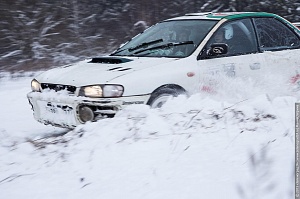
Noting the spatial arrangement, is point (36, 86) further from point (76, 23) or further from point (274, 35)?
point (76, 23)

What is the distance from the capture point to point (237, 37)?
6184mm

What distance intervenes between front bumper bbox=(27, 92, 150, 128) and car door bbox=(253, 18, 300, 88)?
192cm

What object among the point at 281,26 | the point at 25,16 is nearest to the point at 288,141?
the point at 281,26

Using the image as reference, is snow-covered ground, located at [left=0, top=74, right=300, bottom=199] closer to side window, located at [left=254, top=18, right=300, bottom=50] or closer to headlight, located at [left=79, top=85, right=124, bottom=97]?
headlight, located at [left=79, top=85, right=124, bottom=97]

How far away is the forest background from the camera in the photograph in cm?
1447

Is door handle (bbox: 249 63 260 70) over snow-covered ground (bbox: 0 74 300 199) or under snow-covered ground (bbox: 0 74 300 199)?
over

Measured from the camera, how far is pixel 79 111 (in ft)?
17.0

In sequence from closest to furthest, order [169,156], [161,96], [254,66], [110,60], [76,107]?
[169,156]
[76,107]
[161,96]
[110,60]
[254,66]

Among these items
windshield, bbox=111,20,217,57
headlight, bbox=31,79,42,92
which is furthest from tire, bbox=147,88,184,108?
headlight, bbox=31,79,42,92

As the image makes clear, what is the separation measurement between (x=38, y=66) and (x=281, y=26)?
812 centimetres

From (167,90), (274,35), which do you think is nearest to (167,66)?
(167,90)

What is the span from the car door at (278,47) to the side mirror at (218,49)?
79 cm

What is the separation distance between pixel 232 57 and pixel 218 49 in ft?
1.03

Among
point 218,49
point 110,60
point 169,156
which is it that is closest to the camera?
point 169,156
